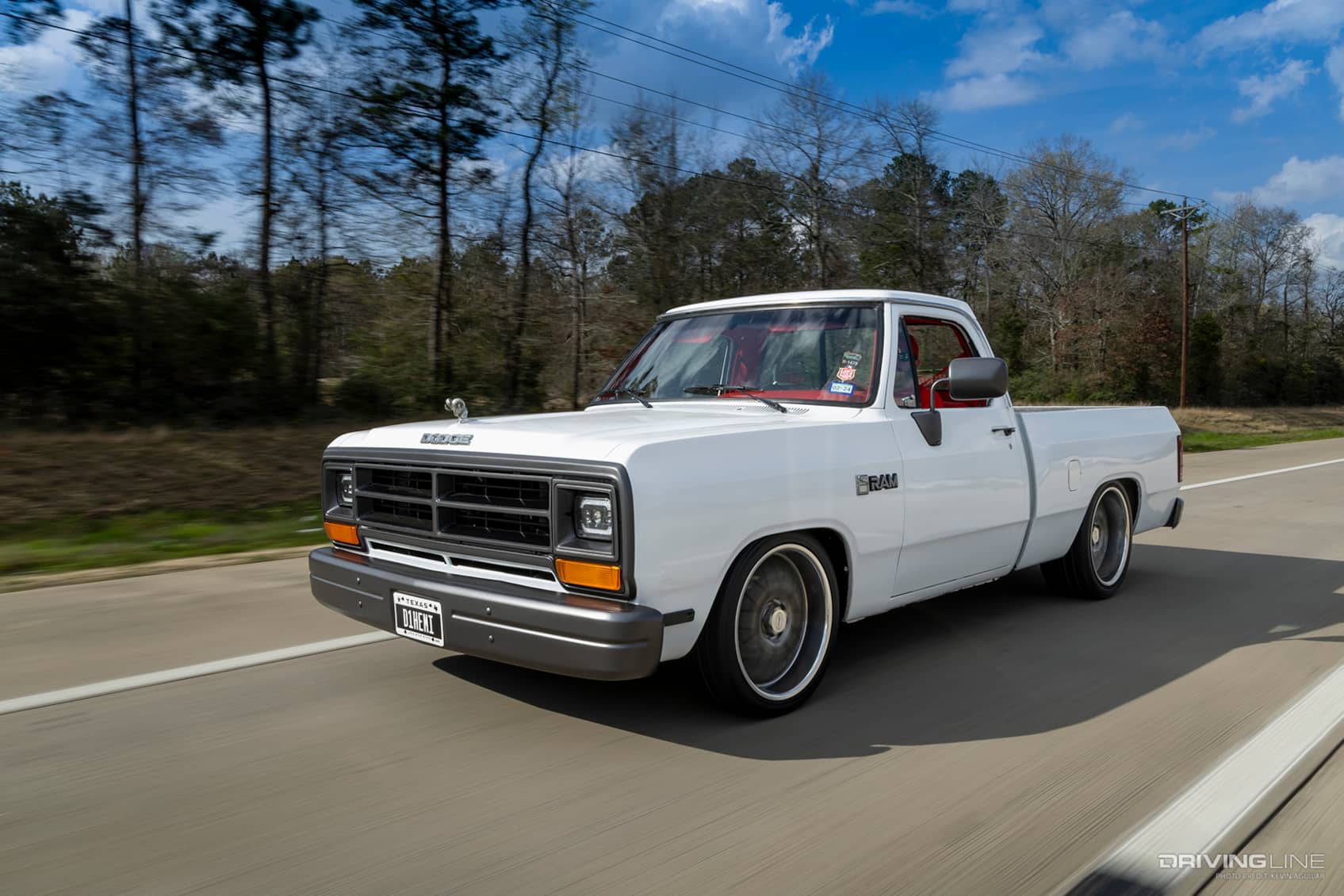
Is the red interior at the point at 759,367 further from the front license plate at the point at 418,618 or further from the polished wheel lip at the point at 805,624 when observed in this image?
the front license plate at the point at 418,618

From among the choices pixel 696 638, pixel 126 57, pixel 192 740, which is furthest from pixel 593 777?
pixel 126 57

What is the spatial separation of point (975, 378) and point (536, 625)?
7.55ft

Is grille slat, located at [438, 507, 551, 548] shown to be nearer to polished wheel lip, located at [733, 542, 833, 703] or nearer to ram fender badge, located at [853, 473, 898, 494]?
polished wheel lip, located at [733, 542, 833, 703]

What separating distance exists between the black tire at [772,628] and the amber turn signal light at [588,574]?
1.64 feet

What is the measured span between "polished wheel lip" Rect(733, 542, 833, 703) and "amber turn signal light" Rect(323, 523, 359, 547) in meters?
1.76

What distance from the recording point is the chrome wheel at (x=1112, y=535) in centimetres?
657

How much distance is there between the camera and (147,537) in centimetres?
924

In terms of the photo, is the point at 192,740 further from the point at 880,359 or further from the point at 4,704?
the point at 880,359

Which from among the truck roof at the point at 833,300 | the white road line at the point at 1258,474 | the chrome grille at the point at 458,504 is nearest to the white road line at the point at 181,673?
the chrome grille at the point at 458,504

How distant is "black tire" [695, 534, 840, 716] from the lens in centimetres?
385

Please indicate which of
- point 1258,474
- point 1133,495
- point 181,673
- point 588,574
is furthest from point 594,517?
point 1258,474

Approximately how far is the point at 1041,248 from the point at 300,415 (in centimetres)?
4286

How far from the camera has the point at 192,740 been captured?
3.83 meters

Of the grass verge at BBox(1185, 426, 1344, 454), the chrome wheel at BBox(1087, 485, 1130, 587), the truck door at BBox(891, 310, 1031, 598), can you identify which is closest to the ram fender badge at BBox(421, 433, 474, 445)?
the truck door at BBox(891, 310, 1031, 598)
